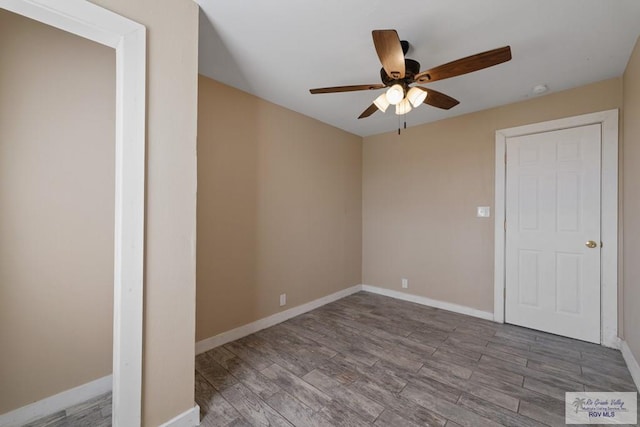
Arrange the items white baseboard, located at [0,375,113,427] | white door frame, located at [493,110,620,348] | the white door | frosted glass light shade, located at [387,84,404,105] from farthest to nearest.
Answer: the white door < white door frame, located at [493,110,620,348] < frosted glass light shade, located at [387,84,404,105] < white baseboard, located at [0,375,113,427]

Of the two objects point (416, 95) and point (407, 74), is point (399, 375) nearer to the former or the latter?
point (416, 95)

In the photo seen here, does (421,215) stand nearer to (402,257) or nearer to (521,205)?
(402,257)

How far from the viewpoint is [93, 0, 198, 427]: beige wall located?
4.57ft

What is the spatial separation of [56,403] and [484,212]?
420 cm

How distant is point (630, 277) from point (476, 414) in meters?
1.79

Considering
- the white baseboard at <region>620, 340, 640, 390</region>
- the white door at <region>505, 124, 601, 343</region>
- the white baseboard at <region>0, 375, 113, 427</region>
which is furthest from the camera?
the white door at <region>505, 124, 601, 343</region>

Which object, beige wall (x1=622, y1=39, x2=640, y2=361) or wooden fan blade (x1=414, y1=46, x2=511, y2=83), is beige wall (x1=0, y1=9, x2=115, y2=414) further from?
beige wall (x1=622, y1=39, x2=640, y2=361)

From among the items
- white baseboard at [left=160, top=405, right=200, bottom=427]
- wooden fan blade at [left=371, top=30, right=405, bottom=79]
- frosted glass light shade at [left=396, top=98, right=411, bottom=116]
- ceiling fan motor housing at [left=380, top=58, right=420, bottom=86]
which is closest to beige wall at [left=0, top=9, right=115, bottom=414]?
white baseboard at [left=160, top=405, right=200, bottom=427]

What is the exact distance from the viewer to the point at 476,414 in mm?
1635

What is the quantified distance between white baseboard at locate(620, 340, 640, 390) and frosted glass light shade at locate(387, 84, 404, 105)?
260 centimetres

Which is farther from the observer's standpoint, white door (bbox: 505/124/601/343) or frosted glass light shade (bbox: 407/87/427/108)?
white door (bbox: 505/124/601/343)

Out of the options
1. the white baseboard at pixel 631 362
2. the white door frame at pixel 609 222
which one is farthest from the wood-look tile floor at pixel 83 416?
the white door frame at pixel 609 222

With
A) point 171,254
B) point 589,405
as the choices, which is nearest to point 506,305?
point 589,405

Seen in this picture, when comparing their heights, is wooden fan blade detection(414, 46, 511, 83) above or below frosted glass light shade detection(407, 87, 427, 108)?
above
